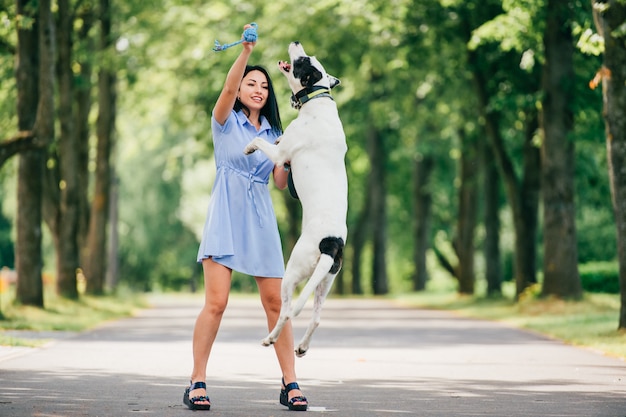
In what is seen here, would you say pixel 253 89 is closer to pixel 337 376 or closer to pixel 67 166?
pixel 337 376

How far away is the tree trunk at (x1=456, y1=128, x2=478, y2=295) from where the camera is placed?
34875 mm

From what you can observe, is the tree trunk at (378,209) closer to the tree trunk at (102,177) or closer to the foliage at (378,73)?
the foliage at (378,73)

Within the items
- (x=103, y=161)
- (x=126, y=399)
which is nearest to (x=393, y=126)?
(x=103, y=161)

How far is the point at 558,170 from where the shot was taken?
24.1 metres

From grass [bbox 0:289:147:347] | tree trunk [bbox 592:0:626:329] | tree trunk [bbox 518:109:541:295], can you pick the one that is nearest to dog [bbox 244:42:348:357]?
grass [bbox 0:289:147:347]

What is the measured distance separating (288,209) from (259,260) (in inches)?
1437

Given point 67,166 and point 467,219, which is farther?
point 467,219

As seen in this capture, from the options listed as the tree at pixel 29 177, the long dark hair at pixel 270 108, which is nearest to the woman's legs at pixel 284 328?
the long dark hair at pixel 270 108

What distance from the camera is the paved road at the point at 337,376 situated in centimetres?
885

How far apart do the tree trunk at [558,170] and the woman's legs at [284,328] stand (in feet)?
52.8

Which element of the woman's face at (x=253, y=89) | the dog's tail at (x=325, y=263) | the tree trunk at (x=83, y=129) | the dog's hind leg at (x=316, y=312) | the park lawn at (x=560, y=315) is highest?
the tree trunk at (x=83, y=129)

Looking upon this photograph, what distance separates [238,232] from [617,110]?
9210 millimetres

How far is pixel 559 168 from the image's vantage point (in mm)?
24078

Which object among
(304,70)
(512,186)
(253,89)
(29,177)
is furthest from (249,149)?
(512,186)
